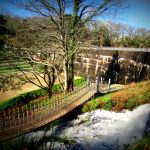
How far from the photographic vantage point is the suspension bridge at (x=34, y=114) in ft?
24.7

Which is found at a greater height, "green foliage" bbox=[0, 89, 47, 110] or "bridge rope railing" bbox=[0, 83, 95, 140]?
"bridge rope railing" bbox=[0, 83, 95, 140]

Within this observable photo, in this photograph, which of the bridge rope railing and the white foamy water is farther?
the bridge rope railing

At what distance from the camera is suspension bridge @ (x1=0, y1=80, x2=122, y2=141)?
7535 millimetres

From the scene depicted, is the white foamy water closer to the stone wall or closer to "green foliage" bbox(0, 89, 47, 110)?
"green foliage" bbox(0, 89, 47, 110)

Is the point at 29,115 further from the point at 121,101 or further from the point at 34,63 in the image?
the point at 34,63

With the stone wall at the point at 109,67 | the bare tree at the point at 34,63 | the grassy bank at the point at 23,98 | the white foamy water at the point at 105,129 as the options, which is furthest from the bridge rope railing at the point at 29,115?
the stone wall at the point at 109,67

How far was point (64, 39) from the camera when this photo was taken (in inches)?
482

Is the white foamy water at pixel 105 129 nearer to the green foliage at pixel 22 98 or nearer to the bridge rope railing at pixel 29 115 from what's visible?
the bridge rope railing at pixel 29 115

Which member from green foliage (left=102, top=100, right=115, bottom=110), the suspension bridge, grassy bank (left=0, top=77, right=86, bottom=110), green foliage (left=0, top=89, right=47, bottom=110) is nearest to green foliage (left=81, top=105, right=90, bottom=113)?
the suspension bridge

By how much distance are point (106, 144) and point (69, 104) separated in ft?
15.1

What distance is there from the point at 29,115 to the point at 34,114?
0.23 m

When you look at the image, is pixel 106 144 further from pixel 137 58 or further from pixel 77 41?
pixel 137 58

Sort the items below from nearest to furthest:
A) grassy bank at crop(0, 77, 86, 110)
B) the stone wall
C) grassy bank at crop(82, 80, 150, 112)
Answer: grassy bank at crop(82, 80, 150, 112) → grassy bank at crop(0, 77, 86, 110) → the stone wall

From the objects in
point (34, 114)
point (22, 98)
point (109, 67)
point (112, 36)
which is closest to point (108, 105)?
point (34, 114)
